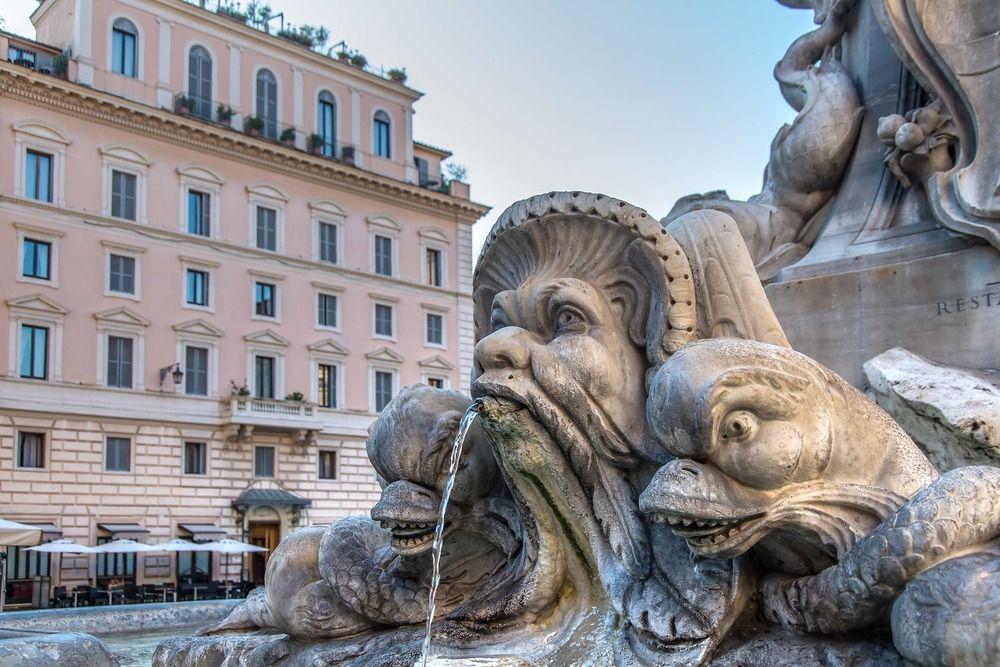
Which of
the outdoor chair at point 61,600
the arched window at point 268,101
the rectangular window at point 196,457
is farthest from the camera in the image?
the arched window at point 268,101

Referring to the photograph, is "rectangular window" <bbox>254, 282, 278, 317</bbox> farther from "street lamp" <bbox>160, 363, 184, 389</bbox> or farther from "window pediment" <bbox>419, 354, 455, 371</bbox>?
"window pediment" <bbox>419, 354, 455, 371</bbox>

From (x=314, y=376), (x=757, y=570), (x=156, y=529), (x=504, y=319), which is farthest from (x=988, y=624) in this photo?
(x=314, y=376)

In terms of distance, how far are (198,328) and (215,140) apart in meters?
6.36

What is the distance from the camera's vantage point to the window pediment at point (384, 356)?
41.7 m

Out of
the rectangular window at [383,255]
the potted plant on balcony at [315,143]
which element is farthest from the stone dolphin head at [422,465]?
the rectangular window at [383,255]

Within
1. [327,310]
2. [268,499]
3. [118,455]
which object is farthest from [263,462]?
[327,310]

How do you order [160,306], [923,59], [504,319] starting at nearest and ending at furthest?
[504,319]
[923,59]
[160,306]

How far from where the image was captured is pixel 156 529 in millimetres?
34688

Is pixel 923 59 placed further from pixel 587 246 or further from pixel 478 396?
pixel 478 396

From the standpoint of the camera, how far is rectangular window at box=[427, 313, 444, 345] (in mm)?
44250

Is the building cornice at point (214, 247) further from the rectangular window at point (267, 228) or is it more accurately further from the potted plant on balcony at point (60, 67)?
the potted plant on balcony at point (60, 67)

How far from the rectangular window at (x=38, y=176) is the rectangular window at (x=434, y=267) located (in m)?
14.5

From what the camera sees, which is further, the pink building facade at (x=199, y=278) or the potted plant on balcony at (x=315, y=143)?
the potted plant on balcony at (x=315, y=143)

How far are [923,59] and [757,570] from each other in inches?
126
